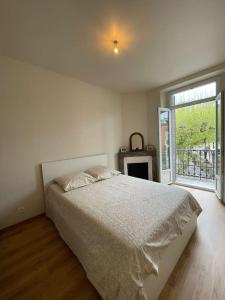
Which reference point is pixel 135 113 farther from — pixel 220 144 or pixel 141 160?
pixel 220 144

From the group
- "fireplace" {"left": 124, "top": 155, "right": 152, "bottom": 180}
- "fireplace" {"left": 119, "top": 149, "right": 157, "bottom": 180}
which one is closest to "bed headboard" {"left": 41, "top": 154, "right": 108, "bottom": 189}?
"fireplace" {"left": 119, "top": 149, "right": 157, "bottom": 180}

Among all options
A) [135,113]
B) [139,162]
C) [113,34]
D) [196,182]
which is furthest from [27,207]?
[196,182]

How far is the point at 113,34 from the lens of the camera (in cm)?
184

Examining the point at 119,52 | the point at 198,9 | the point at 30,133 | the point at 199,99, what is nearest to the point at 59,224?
the point at 30,133

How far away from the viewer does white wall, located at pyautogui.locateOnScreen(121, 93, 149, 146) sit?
418 cm

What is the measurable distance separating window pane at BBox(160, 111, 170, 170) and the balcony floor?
2.04 feet

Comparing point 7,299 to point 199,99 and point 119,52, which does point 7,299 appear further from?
point 199,99

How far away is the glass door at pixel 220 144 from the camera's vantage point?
9.17ft

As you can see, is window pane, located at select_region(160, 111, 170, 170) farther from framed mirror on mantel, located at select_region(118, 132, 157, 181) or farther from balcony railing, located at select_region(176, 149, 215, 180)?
balcony railing, located at select_region(176, 149, 215, 180)

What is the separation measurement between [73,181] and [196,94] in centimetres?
341

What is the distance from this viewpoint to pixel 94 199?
78.8 inches

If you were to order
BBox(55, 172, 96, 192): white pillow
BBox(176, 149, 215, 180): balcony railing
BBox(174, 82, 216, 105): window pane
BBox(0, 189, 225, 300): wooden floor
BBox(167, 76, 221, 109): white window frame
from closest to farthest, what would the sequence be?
BBox(0, 189, 225, 300): wooden floor → BBox(55, 172, 96, 192): white pillow → BBox(167, 76, 221, 109): white window frame → BBox(174, 82, 216, 105): window pane → BBox(176, 149, 215, 180): balcony railing

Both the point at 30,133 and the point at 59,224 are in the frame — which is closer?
the point at 59,224

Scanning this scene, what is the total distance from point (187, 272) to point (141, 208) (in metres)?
0.75
